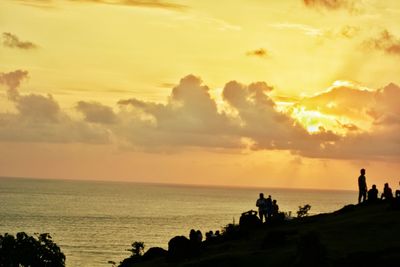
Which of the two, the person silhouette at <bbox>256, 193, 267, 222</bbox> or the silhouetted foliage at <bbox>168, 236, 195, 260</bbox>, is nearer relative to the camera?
the silhouetted foliage at <bbox>168, 236, 195, 260</bbox>

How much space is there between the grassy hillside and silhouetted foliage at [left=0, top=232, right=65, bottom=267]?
2101cm

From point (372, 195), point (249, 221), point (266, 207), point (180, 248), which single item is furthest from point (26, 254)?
point (372, 195)

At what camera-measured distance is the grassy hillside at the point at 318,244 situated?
141 feet

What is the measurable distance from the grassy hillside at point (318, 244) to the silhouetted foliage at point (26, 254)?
21.0 metres

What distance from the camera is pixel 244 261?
48094 mm

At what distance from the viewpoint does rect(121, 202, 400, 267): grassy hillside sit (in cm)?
4288

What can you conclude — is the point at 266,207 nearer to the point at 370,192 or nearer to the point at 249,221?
the point at 249,221

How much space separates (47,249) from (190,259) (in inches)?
1196

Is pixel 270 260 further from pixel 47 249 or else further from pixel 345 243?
pixel 47 249

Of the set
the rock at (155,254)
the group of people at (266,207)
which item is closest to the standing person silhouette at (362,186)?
the group of people at (266,207)

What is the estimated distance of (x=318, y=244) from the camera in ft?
141

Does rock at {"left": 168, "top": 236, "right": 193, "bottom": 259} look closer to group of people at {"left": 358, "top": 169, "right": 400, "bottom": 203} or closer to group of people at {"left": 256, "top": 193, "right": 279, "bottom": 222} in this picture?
group of people at {"left": 256, "top": 193, "right": 279, "bottom": 222}

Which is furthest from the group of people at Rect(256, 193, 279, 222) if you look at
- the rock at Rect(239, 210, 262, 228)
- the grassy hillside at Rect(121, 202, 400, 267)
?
the grassy hillside at Rect(121, 202, 400, 267)

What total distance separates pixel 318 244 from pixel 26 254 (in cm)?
4515
